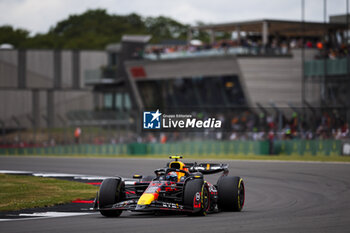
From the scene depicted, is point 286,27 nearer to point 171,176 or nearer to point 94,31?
point 171,176

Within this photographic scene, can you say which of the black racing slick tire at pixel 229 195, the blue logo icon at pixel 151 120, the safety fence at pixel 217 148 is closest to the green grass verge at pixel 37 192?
the blue logo icon at pixel 151 120

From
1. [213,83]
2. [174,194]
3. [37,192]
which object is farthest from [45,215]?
[213,83]

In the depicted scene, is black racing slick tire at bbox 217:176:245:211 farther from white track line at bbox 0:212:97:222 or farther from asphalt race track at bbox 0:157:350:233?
white track line at bbox 0:212:97:222

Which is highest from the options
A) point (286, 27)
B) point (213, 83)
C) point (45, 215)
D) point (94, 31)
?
point (94, 31)

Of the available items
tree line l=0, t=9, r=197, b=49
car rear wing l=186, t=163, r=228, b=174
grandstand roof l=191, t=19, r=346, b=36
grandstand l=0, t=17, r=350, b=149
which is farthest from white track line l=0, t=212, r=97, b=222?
tree line l=0, t=9, r=197, b=49

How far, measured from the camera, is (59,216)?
12.6 meters

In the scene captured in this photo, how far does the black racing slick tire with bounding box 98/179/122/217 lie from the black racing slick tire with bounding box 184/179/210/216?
129 cm

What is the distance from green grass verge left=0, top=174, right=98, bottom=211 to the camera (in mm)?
14938

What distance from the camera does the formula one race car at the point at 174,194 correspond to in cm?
1202

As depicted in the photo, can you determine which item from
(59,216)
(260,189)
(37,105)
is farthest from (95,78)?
(59,216)

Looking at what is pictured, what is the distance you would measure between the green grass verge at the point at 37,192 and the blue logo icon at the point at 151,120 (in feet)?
7.13

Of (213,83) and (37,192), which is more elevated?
(213,83)

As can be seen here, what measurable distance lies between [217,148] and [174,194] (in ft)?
73.0

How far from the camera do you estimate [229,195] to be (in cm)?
1314
